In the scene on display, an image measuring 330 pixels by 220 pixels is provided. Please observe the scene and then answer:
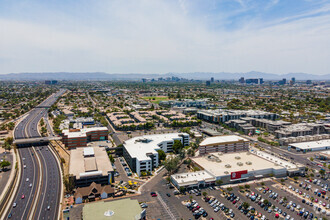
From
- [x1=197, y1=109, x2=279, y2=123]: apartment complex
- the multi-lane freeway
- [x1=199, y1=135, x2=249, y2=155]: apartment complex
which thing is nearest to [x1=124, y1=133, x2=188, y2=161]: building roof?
[x1=199, y1=135, x2=249, y2=155]: apartment complex

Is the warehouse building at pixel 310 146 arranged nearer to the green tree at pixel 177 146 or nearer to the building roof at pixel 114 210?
the green tree at pixel 177 146

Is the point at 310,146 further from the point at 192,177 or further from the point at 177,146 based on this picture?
the point at 192,177

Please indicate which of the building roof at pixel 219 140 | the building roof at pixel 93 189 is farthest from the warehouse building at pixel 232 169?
the building roof at pixel 93 189

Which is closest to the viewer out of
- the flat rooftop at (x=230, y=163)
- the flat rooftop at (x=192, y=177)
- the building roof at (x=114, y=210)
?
the building roof at (x=114, y=210)

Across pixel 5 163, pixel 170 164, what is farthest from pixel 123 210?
pixel 5 163

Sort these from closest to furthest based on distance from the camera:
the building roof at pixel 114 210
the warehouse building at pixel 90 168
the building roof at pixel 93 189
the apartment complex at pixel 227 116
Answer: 1. the building roof at pixel 114 210
2. the building roof at pixel 93 189
3. the warehouse building at pixel 90 168
4. the apartment complex at pixel 227 116

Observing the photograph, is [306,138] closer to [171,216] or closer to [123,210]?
[171,216]

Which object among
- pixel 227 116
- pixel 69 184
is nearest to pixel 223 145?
pixel 69 184

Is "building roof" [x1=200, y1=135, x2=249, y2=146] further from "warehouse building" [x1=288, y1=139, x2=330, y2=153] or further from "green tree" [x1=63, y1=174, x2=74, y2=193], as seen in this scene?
"green tree" [x1=63, y1=174, x2=74, y2=193]
